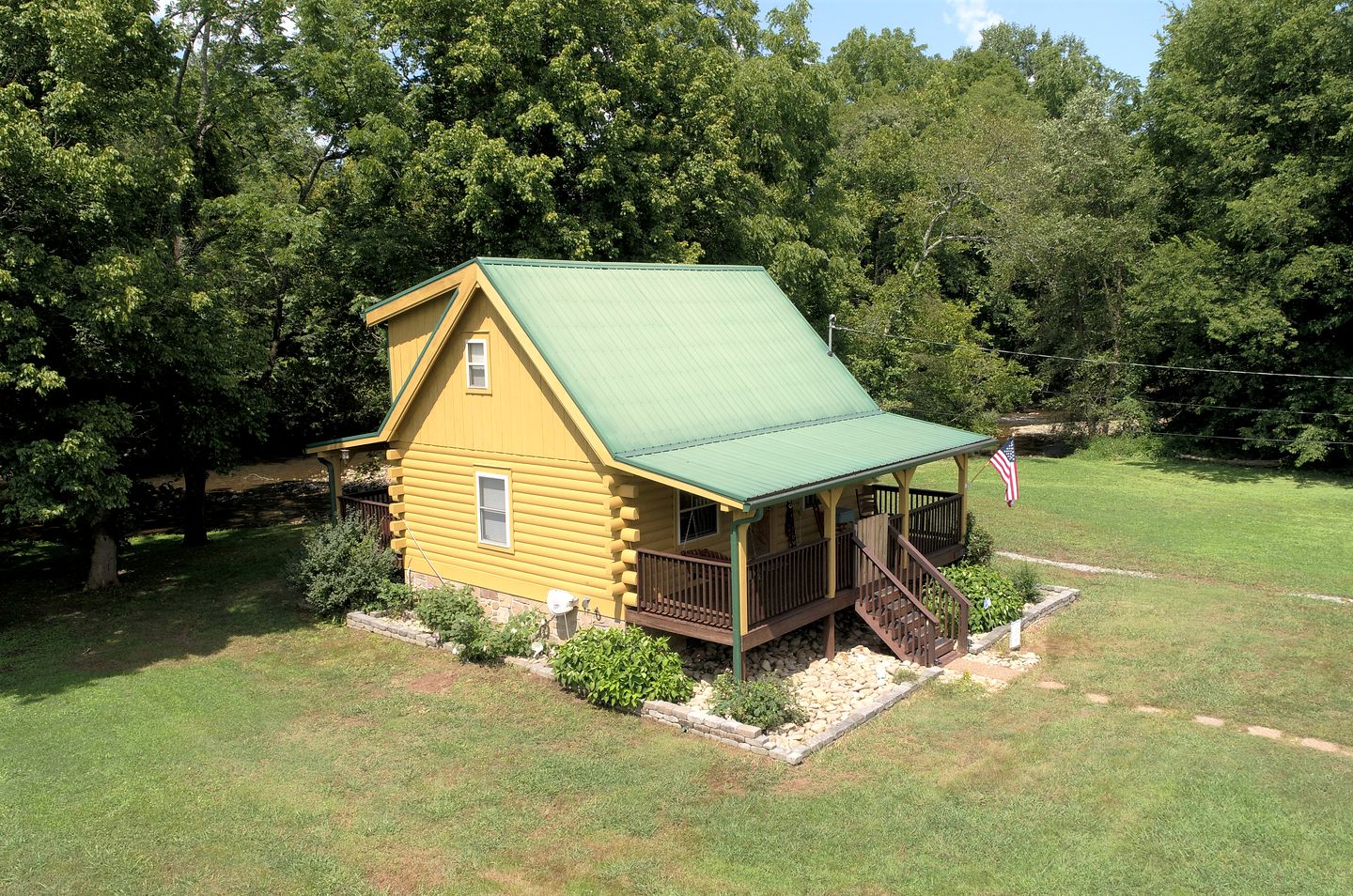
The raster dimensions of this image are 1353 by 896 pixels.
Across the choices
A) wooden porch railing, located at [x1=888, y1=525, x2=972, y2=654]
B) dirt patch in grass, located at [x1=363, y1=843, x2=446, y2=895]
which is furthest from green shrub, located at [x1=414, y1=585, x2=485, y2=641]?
wooden porch railing, located at [x1=888, y1=525, x2=972, y2=654]

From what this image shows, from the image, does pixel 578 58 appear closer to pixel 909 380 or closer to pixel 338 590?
pixel 338 590

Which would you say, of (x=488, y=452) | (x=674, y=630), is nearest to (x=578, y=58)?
(x=488, y=452)

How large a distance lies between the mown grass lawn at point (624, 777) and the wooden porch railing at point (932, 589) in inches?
54.6

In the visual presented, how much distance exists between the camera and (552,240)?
23672 millimetres

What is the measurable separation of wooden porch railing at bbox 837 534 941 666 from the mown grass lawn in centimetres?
115

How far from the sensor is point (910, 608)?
15.0 metres

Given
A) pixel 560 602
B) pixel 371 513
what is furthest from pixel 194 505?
pixel 560 602

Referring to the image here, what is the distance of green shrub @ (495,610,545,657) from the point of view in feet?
48.8

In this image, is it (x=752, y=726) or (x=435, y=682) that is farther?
(x=435, y=682)

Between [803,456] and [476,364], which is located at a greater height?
[476,364]

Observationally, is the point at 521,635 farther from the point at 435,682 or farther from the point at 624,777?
the point at 624,777

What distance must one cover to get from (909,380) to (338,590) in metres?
26.3

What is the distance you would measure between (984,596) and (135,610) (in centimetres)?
1583

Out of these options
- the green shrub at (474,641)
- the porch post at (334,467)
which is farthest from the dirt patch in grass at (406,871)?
the porch post at (334,467)
